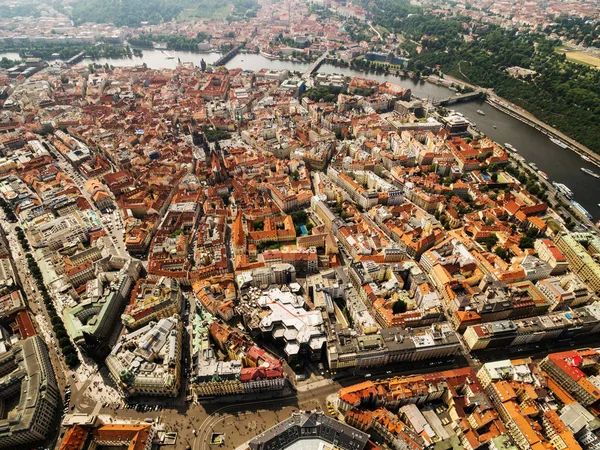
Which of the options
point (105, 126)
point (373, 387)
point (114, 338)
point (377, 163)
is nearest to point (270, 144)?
point (377, 163)

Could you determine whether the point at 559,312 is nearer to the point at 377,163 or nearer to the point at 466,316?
the point at 466,316

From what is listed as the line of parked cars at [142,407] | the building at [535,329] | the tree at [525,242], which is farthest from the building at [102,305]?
the tree at [525,242]

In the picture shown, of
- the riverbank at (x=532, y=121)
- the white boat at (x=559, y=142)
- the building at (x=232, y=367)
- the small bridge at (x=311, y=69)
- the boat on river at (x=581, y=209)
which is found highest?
the riverbank at (x=532, y=121)

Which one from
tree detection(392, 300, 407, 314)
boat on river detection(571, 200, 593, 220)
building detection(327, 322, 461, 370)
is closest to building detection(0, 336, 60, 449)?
building detection(327, 322, 461, 370)

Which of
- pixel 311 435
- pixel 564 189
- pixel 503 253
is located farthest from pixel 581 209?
pixel 311 435

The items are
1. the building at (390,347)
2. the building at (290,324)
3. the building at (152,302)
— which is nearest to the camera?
the building at (390,347)

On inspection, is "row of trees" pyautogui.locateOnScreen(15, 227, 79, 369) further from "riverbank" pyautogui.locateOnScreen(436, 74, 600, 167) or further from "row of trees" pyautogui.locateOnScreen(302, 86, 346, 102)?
"riverbank" pyautogui.locateOnScreen(436, 74, 600, 167)

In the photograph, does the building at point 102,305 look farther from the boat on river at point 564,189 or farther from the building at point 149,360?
the boat on river at point 564,189

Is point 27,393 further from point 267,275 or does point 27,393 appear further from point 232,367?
point 267,275
